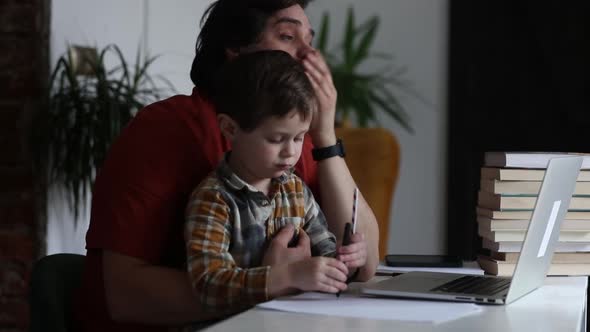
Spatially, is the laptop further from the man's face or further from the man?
the man's face

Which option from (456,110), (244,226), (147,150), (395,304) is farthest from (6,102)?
(456,110)

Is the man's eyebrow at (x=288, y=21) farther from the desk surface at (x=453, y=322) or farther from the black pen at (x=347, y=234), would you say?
the desk surface at (x=453, y=322)

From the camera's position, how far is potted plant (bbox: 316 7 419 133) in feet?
15.4

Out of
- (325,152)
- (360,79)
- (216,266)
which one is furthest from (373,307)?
(360,79)

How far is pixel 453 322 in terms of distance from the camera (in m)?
1.29

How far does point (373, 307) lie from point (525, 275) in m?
0.27

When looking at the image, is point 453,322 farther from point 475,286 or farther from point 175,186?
point 175,186

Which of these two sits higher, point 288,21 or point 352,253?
point 288,21

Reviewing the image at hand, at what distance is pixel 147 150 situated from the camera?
5.46ft

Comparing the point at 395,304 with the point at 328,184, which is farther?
the point at 328,184

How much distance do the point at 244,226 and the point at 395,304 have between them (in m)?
0.27

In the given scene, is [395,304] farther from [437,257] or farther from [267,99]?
[437,257]

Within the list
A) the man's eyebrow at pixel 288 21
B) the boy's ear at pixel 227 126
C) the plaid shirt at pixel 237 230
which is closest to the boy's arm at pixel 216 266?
the plaid shirt at pixel 237 230

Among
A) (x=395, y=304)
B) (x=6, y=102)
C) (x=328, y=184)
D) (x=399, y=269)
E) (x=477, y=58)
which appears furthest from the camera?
(x=477, y=58)
